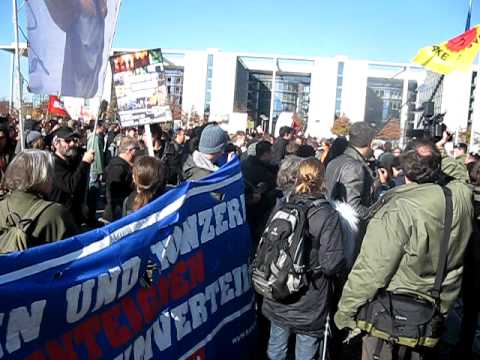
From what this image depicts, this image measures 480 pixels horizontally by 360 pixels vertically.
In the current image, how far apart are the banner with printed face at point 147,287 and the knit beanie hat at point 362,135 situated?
52.8 inches

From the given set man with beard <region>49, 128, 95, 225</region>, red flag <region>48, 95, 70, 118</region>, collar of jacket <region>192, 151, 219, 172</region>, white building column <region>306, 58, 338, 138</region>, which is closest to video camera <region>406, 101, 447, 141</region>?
collar of jacket <region>192, 151, 219, 172</region>

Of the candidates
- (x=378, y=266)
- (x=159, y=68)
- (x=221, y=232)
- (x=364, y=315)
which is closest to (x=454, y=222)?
(x=378, y=266)

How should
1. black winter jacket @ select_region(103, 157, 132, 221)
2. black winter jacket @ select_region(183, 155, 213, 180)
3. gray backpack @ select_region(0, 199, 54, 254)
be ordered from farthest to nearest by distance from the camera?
black winter jacket @ select_region(103, 157, 132, 221), black winter jacket @ select_region(183, 155, 213, 180), gray backpack @ select_region(0, 199, 54, 254)

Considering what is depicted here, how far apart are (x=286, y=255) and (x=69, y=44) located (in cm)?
266

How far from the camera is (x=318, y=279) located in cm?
315

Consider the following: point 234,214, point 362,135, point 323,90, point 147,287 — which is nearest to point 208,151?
point 234,214

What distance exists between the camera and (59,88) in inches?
163

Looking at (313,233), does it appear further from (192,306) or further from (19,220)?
(19,220)

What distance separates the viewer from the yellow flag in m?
8.25

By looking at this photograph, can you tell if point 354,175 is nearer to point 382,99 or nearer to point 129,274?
point 129,274

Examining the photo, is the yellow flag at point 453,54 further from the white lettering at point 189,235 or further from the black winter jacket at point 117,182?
the white lettering at point 189,235

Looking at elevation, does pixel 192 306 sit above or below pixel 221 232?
below

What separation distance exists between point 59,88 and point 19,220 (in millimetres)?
1980

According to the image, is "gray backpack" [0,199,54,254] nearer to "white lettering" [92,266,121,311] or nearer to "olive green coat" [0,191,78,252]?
"olive green coat" [0,191,78,252]
